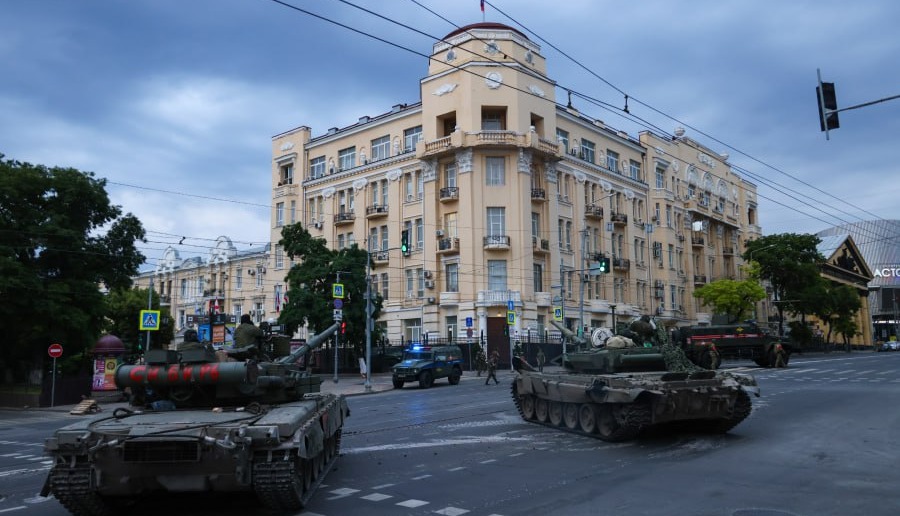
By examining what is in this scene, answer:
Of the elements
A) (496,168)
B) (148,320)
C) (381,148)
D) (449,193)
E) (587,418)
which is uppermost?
(381,148)

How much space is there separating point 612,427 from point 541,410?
118 inches

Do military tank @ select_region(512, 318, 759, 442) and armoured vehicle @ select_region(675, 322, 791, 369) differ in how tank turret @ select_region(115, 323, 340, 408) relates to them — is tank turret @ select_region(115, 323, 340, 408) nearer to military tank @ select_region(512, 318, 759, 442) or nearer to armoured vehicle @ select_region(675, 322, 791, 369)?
military tank @ select_region(512, 318, 759, 442)

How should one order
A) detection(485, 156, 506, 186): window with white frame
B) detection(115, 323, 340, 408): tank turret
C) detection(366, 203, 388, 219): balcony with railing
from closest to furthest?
detection(115, 323, 340, 408): tank turret < detection(485, 156, 506, 186): window with white frame < detection(366, 203, 388, 219): balcony with railing

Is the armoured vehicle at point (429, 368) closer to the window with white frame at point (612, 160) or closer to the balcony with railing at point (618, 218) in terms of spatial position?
the balcony with railing at point (618, 218)

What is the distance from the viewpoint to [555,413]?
15.2 m

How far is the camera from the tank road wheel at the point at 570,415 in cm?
1441

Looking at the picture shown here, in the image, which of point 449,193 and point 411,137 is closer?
point 449,193

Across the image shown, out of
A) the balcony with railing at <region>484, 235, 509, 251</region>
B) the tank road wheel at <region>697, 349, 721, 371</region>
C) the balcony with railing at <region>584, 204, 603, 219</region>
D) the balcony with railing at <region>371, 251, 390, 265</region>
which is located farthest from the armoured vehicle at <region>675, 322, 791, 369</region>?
the balcony with railing at <region>371, 251, 390, 265</region>

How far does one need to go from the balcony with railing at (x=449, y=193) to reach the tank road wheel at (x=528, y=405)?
29.9 meters

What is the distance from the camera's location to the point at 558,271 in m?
47.6

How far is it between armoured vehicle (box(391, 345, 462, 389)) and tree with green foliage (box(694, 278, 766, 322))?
33243 mm

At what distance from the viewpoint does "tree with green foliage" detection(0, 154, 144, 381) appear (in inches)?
1106

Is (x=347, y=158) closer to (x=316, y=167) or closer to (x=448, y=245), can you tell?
(x=316, y=167)

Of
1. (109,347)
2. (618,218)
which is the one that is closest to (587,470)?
(109,347)
